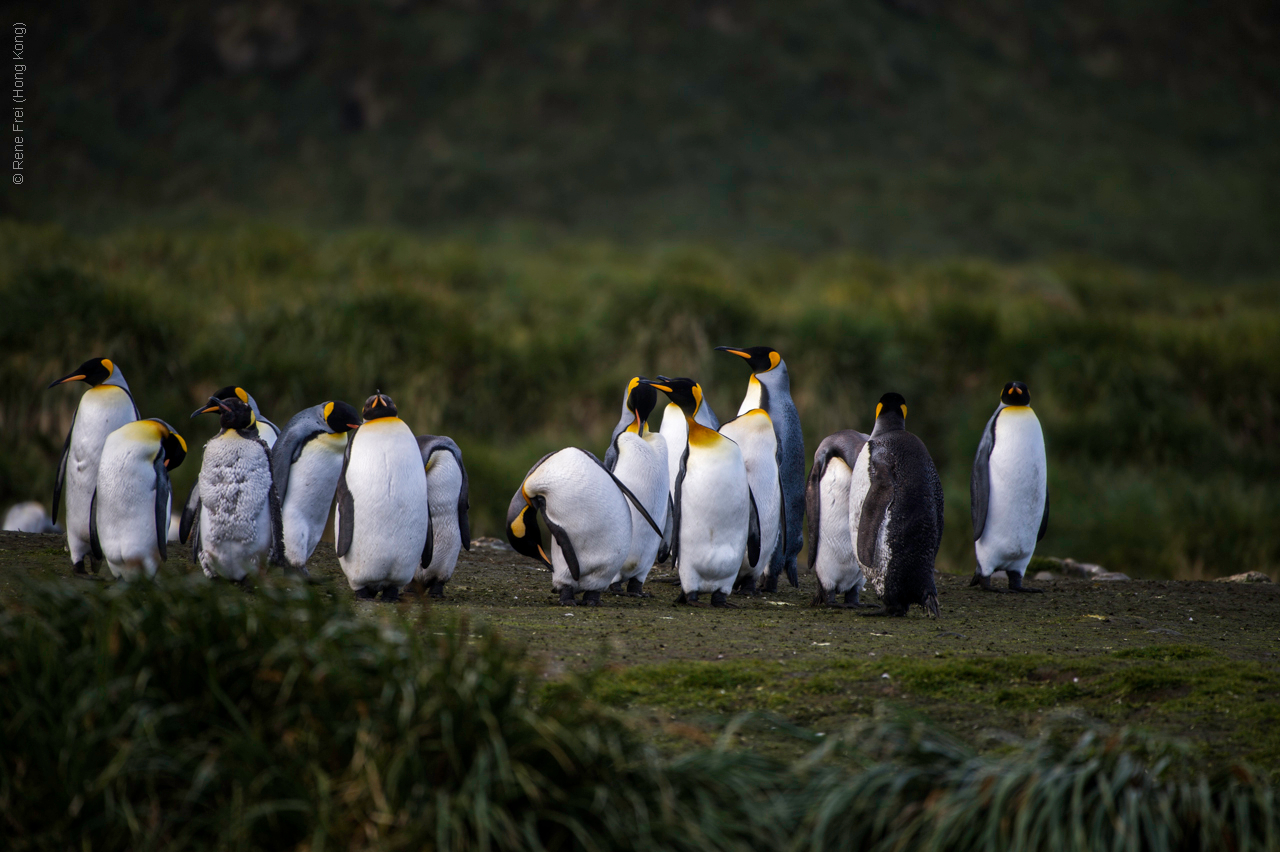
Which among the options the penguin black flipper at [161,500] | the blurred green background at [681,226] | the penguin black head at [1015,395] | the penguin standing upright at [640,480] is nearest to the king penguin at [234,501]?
the penguin black flipper at [161,500]

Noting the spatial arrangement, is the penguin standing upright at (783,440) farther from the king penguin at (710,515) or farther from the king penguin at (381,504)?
the king penguin at (381,504)

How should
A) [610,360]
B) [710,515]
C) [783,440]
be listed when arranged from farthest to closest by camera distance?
[610,360] → [783,440] → [710,515]

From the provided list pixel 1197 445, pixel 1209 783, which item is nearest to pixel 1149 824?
pixel 1209 783

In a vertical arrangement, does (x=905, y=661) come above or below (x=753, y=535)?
below

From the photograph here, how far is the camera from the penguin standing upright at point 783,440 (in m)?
8.29

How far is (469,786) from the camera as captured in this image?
2.91 metres

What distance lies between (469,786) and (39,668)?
1352mm

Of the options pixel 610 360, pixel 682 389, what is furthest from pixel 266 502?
pixel 610 360

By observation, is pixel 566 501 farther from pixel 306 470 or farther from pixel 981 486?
pixel 981 486

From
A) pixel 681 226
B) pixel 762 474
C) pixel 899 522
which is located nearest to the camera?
pixel 899 522

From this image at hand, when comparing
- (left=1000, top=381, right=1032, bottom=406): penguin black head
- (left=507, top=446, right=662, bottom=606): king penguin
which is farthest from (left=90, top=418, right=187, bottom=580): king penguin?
(left=1000, top=381, right=1032, bottom=406): penguin black head

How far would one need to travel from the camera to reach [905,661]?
493cm

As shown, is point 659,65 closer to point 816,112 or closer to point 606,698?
point 816,112

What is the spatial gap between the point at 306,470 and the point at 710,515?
2.47 meters
